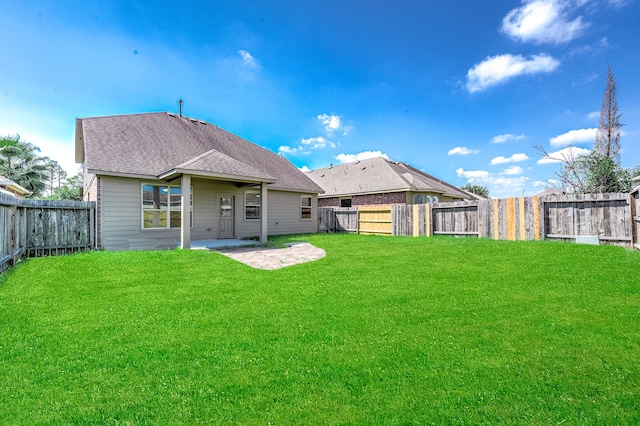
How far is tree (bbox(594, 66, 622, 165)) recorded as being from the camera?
3316 cm

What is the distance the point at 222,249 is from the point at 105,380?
27.2 ft

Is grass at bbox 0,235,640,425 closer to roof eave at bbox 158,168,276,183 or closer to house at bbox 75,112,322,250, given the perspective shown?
roof eave at bbox 158,168,276,183

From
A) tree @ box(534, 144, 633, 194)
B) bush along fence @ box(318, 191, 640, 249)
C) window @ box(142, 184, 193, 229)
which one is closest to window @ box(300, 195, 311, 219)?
bush along fence @ box(318, 191, 640, 249)

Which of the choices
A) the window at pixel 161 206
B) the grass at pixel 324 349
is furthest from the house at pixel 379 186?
the grass at pixel 324 349

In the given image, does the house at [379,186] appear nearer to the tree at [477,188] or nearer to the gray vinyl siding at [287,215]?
the gray vinyl siding at [287,215]

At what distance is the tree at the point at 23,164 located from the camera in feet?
89.7

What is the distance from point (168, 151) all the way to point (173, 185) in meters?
2.09

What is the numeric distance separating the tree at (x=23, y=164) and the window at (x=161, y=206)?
27099 mm

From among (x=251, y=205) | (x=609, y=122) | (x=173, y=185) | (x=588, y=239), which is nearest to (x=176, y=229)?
(x=173, y=185)

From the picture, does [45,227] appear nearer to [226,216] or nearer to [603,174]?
[226,216]

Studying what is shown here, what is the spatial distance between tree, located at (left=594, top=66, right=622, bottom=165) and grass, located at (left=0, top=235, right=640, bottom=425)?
39235 mm

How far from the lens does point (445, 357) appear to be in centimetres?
296

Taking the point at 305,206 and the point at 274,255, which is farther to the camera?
the point at 305,206

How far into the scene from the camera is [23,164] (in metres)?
29.0
